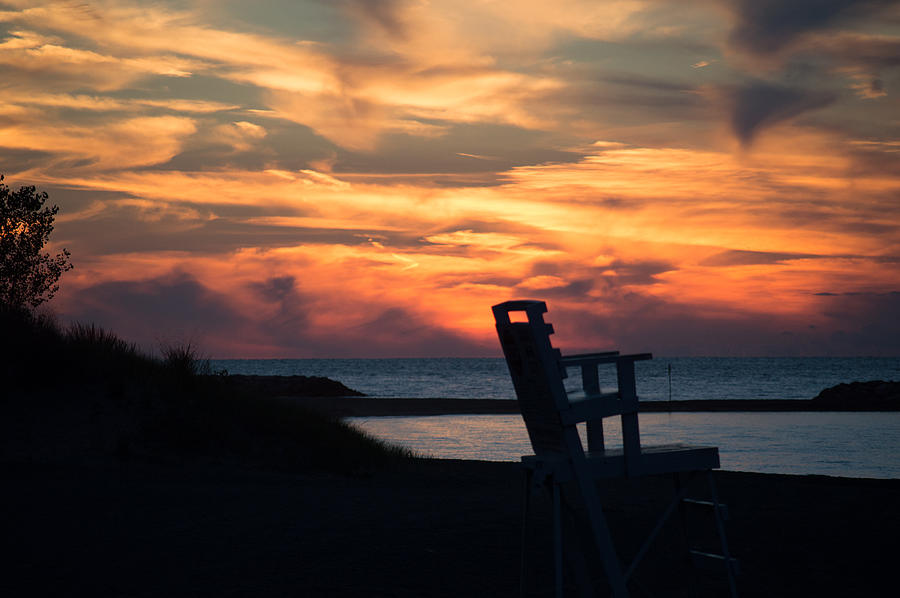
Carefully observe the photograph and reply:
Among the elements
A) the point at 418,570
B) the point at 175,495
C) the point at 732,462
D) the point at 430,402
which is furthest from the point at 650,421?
the point at 418,570

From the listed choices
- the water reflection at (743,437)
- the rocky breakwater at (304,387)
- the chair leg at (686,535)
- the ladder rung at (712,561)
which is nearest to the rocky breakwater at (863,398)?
the water reflection at (743,437)

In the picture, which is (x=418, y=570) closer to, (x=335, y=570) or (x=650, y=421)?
(x=335, y=570)

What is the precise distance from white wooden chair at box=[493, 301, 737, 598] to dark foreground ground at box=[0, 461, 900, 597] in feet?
3.62

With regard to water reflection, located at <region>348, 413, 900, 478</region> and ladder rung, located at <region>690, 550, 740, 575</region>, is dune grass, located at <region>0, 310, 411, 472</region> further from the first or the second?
ladder rung, located at <region>690, 550, 740, 575</region>

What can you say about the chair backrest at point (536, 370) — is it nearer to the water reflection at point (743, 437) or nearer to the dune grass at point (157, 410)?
the dune grass at point (157, 410)

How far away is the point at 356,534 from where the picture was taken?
8.51 meters

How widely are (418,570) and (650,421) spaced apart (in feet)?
79.7

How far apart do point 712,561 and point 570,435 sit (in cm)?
152

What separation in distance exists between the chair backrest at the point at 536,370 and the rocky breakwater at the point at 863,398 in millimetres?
38461

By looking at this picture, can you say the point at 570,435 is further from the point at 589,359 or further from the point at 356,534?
the point at 356,534

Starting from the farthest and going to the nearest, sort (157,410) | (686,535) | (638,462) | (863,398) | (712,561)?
(863,398) < (157,410) < (686,535) < (712,561) < (638,462)

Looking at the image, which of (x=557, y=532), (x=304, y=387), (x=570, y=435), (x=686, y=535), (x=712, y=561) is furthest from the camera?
(x=304, y=387)

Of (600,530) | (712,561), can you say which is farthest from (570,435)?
(712,561)

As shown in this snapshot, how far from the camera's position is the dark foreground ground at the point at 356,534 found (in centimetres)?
653
